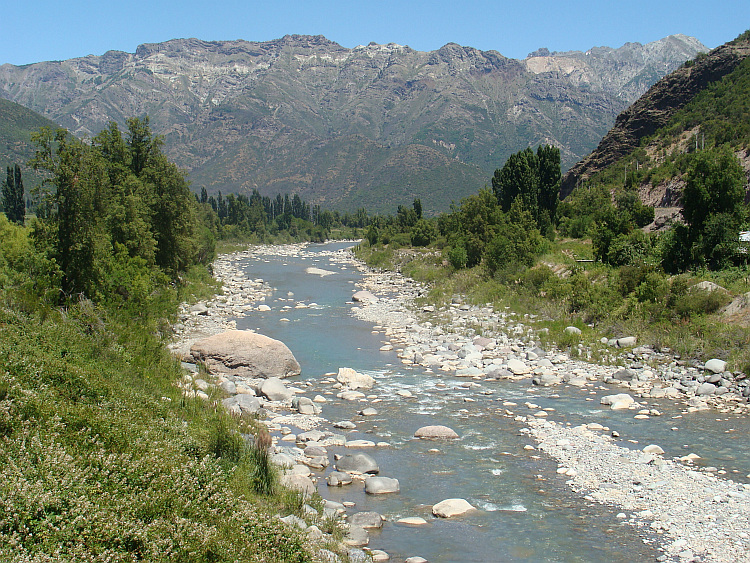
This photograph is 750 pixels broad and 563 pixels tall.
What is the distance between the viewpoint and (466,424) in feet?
45.9

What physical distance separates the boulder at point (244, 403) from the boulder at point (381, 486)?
4519 mm

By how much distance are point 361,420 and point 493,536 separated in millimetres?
6009

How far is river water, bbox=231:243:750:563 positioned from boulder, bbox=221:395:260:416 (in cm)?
194

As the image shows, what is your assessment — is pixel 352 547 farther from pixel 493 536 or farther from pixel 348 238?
pixel 348 238

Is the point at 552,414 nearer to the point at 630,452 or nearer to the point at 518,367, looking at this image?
the point at 630,452

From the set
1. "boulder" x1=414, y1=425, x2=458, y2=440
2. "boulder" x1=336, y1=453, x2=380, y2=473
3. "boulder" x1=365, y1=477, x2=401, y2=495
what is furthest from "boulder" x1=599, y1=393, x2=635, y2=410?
"boulder" x1=365, y1=477, x2=401, y2=495

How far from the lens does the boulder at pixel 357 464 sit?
11109 mm

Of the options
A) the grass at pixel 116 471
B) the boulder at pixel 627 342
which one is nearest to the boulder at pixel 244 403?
the grass at pixel 116 471

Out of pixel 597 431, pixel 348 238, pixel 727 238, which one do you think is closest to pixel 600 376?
pixel 597 431

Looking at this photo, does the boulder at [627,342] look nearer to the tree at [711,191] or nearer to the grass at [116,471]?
the tree at [711,191]

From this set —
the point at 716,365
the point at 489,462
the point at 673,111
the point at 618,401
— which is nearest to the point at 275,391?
the point at 489,462

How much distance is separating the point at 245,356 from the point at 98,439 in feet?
34.1

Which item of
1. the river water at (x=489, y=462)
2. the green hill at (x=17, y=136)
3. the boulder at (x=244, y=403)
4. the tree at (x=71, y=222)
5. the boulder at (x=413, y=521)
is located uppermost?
the green hill at (x=17, y=136)

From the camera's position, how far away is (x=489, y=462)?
38.3 feet
